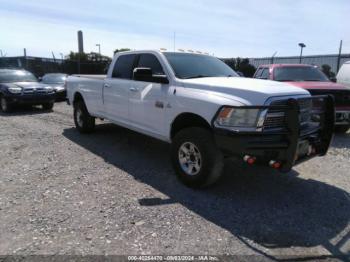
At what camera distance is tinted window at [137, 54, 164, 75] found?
5312mm

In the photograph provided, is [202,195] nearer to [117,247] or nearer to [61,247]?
[117,247]

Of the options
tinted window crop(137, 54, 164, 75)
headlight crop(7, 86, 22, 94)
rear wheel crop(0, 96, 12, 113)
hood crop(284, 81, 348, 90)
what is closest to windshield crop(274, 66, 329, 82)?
hood crop(284, 81, 348, 90)

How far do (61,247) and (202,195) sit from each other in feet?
6.19

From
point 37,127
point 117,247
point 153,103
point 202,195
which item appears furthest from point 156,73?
point 37,127

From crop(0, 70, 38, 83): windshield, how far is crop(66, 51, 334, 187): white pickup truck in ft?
26.0

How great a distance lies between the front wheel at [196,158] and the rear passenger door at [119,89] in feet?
5.79

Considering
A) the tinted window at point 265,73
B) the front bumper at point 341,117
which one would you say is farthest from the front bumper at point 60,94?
the front bumper at point 341,117

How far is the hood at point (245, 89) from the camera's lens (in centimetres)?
387

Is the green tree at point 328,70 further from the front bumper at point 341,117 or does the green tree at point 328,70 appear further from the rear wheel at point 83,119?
the rear wheel at point 83,119

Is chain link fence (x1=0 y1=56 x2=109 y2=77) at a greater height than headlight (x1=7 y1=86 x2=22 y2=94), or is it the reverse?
chain link fence (x1=0 y1=56 x2=109 y2=77)

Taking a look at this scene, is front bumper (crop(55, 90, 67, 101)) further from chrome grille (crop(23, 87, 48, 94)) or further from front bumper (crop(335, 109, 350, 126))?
front bumper (crop(335, 109, 350, 126))

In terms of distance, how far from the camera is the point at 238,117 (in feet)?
12.7

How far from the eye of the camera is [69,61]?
86.4 ft

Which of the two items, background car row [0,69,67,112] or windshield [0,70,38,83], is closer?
background car row [0,69,67,112]
